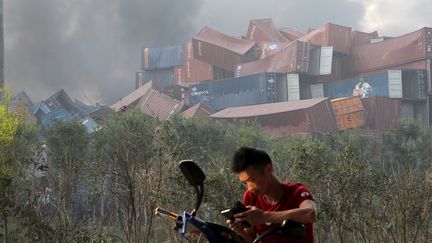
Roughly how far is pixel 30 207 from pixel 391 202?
6.22m

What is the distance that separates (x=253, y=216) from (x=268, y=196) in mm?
439

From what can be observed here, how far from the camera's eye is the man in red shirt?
267cm

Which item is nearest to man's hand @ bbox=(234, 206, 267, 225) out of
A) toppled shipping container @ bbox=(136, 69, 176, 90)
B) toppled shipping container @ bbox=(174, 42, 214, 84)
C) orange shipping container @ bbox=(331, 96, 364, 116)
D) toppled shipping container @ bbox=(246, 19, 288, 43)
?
orange shipping container @ bbox=(331, 96, 364, 116)

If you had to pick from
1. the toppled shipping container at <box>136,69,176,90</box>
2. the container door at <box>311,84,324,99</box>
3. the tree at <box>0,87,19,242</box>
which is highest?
the toppled shipping container at <box>136,69,176,90</box>

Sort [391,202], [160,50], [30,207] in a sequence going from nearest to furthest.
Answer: [30,207] < [391,202] < [160,50]

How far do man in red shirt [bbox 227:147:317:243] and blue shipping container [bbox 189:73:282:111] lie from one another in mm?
72149

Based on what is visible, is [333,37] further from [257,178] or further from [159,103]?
[257,178]

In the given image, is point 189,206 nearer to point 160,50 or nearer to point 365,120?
point 365,120

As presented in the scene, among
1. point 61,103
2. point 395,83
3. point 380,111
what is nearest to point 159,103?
point 61,103

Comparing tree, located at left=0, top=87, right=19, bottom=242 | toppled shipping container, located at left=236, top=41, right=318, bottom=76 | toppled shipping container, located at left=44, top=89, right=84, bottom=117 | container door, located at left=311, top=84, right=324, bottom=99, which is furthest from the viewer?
container door, located at left=311, top=84, right=324, bottom=99

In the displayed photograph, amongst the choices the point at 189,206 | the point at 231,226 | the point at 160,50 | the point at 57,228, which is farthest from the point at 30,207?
the point at 160,50

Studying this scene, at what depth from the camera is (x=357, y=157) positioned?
1289 cm

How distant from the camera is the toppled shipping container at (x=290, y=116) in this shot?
67.1 metres

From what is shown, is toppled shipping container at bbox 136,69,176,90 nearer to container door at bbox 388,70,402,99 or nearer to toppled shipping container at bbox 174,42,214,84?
toppled shipping container at bbox 174,42,214,84
